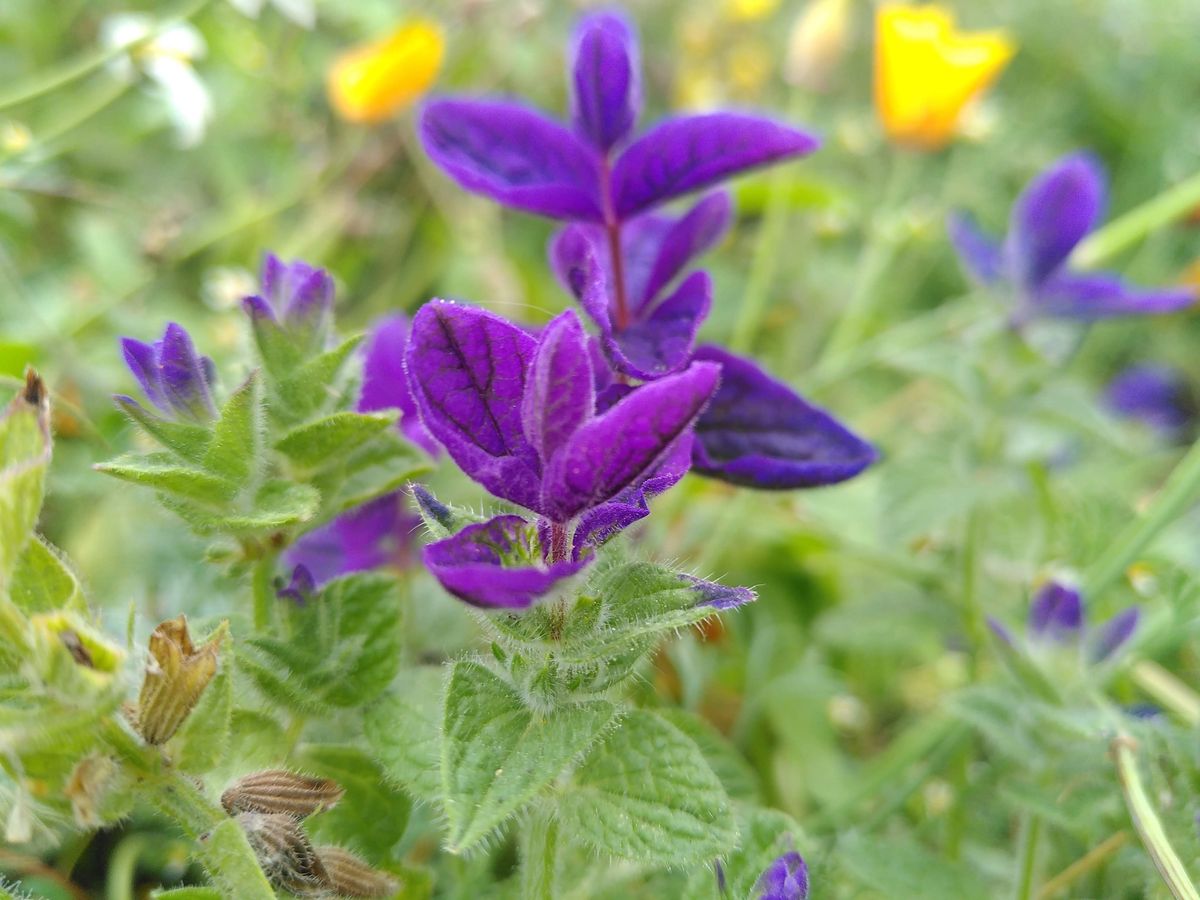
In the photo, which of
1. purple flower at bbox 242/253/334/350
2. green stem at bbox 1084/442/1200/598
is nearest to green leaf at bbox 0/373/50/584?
purple flower at bbox 242/253/334/350

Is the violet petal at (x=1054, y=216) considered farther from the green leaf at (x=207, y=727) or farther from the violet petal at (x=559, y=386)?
the green leaf at (x=207, y=727)

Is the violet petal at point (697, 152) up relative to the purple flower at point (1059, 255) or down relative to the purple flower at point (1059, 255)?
up

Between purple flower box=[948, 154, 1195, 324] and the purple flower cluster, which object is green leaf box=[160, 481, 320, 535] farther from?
purple flower box=[948, 154, 1195, 324]

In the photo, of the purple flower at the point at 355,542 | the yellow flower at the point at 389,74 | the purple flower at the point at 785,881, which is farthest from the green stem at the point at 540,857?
→ the yellow flower at the point at 389,74

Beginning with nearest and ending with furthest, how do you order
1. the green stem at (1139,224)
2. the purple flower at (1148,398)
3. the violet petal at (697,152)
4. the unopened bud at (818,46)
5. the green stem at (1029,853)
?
the violet petal at (697,152), the green stem at (1029,853), the green stem at (1139,224), the unopened bud at (818,46), the purple flower at (1148,398)

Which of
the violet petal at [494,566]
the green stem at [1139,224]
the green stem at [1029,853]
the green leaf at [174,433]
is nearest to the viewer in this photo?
the violet petal at [494,566]

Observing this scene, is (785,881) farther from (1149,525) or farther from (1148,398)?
(1148,398)
